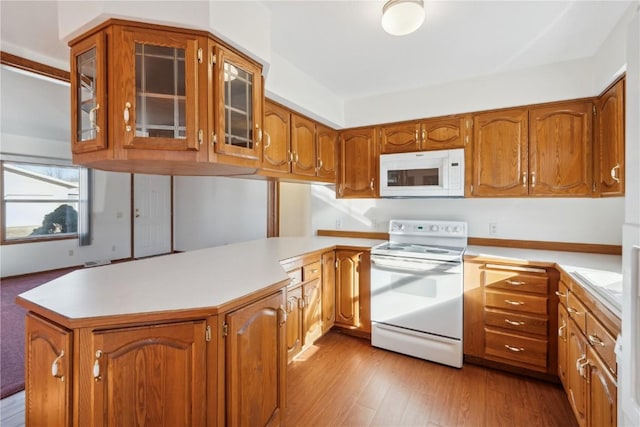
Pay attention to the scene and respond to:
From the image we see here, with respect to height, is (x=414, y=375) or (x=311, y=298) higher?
(x=311, y=298)

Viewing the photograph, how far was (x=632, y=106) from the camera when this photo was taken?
752mm

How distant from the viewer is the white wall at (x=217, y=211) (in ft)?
18.5

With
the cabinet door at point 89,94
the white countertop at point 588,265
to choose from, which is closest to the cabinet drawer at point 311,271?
the white countertop at point 588,265

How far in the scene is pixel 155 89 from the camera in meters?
1.47

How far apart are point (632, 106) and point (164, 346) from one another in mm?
1641

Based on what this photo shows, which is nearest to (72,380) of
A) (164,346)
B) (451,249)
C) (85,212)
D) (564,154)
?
(164,346)

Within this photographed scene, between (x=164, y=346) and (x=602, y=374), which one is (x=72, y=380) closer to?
(x=164, y=346)

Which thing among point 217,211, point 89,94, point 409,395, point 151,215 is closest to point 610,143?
point 409,395

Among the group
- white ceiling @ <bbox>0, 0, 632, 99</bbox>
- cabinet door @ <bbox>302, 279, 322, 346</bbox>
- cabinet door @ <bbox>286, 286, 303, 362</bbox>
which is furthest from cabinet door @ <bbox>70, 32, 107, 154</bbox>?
cabinet door @ <bbox>302, 279, 322, 346</bbox>

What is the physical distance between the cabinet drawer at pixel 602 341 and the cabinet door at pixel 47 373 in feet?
6.60

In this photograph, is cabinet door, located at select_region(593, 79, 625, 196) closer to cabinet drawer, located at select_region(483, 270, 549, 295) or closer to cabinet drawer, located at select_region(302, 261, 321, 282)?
cabinet drawer, located at select_region(483, 270, 549, 295)

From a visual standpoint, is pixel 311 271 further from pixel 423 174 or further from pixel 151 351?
pixel 151 351

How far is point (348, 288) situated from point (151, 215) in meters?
5.70

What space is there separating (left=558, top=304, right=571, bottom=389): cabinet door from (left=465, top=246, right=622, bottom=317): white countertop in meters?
0.29
